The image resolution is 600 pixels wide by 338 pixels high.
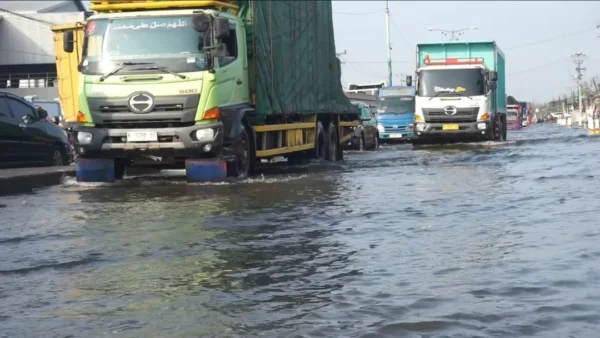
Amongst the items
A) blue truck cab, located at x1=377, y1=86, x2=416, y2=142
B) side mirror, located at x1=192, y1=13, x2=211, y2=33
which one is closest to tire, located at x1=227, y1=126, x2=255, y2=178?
side mirror, located at x1=192, y1=13, x2=211, y2=33

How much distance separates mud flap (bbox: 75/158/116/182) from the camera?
14141 millimetres

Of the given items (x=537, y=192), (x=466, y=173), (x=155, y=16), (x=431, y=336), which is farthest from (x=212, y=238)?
(x=466, y=173)

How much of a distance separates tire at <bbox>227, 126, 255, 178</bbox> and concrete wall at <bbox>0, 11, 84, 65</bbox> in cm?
3986

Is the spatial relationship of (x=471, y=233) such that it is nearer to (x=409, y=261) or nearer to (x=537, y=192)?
(x=409, y=261)

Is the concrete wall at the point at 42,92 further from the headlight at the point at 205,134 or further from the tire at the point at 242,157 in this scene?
the headlight at the point at 205,134

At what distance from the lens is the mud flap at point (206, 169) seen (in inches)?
535

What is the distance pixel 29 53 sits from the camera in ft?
175

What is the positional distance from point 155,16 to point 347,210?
17.1ft

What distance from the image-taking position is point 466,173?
1456 cm

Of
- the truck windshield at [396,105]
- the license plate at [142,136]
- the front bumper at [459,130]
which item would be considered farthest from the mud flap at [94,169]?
the truck windshield at [396,105]

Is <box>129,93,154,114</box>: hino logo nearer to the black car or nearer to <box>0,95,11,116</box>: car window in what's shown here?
the black car

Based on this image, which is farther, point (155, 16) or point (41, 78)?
point (41, 78)

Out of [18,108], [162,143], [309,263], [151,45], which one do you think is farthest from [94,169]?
[309,263]

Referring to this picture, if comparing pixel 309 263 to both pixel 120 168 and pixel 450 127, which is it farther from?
pixel 450 127
